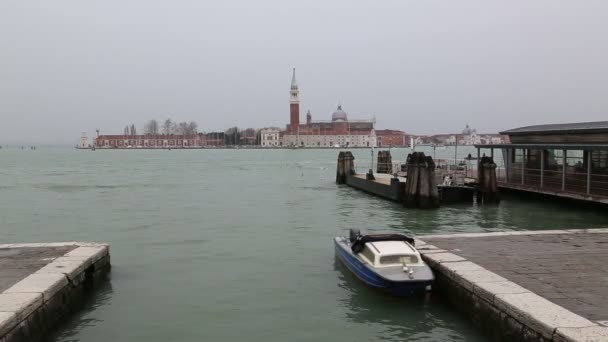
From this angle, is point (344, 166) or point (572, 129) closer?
point (572, 129)

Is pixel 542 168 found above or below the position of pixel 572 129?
below

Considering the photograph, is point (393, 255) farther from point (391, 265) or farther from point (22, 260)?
point (22, 260)

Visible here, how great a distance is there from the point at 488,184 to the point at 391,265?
21.0m

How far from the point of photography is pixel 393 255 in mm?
11469

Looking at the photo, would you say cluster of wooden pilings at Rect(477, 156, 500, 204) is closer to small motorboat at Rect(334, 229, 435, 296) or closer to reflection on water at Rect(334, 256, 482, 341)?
small motorboat at Rect(334, 229, 435, 296)

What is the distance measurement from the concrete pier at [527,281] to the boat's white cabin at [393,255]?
0.43 meters

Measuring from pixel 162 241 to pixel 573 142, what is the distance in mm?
19670

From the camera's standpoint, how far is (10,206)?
32812 mm

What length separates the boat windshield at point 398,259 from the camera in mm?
11359

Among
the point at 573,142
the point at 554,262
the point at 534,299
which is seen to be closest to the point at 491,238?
the point at 554,262

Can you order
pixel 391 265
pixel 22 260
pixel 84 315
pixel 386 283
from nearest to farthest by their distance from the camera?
pixel 84 315 < pixel 386 283 < pixel 391 265 < pixel 22 260

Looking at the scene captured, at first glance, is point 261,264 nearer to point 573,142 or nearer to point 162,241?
point 162,241

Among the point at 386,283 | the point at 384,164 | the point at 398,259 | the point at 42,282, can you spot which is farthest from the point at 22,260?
the point at 384,164

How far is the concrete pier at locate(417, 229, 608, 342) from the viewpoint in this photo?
7.52m
